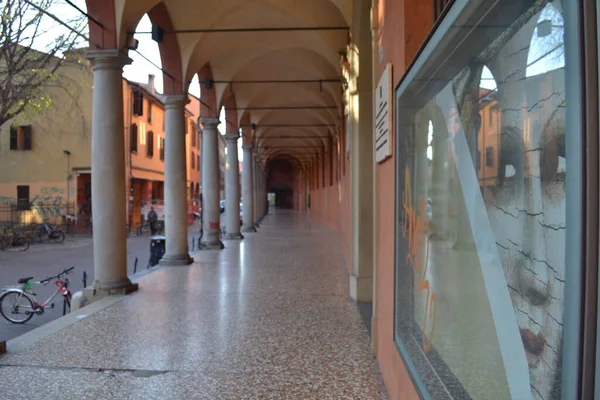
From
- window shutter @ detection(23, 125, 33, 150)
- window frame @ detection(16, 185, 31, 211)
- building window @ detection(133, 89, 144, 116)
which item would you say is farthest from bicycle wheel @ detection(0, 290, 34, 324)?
building window @ detection(133, 89, 144, 116)

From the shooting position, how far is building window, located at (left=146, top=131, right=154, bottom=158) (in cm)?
3372

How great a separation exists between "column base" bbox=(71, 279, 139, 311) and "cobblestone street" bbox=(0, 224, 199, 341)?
795mm

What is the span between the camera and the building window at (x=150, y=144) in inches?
1328

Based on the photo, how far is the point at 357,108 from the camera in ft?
22.8

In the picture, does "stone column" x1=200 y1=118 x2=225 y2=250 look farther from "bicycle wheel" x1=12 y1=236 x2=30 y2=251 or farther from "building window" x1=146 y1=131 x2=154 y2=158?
"building window" x1=146 y1=131 x2=154 y2=158

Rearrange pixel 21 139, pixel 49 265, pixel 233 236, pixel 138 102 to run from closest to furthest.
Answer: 1. pixel 49 265
2. pixel 233 236
3. pixel 21 139
4. pixel 138 102

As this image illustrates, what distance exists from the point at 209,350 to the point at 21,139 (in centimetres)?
2828

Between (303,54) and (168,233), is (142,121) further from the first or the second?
(168,233)

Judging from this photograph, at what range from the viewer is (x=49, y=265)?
15.1 m

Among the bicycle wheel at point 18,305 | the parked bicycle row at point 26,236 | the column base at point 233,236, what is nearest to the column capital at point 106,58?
the bicycle wheel at point 18,305

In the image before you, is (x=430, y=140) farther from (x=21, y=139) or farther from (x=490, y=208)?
(x=21, y=139)

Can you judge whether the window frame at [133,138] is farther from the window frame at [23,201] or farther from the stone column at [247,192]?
the stone column at [247,192]

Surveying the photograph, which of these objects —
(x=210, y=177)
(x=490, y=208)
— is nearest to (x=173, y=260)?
(x=210, y=177)

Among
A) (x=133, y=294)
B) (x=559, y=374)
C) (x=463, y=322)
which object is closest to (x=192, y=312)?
(x=133, y=294)
